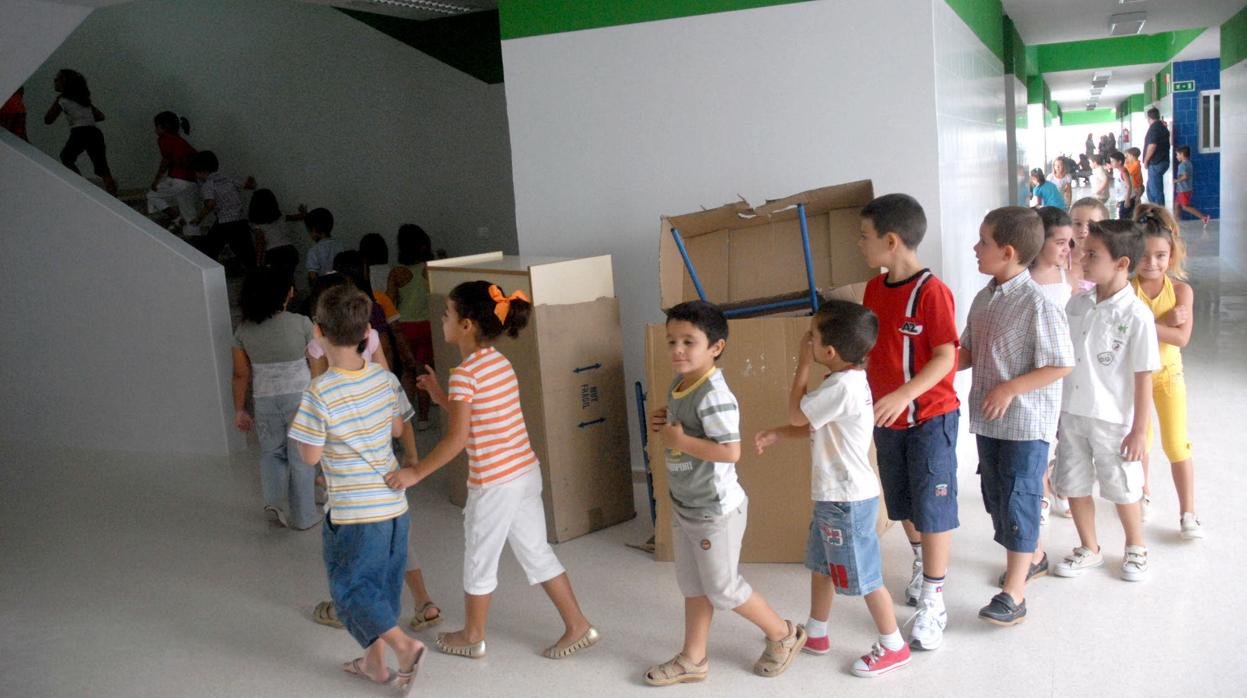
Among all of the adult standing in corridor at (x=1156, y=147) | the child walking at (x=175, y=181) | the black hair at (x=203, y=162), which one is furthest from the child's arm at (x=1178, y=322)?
the adult standing in corridor at (x=1156, y=147)

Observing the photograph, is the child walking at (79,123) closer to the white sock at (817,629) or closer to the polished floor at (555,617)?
the polished floor at (555,617)

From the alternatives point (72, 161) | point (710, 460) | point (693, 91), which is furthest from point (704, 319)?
point (72, 161)

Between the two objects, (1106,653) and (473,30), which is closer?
(1106,653)

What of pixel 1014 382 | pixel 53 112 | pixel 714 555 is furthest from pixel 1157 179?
pixel 714 555

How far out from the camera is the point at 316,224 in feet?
21.9

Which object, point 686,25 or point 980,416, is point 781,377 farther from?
point 686,25

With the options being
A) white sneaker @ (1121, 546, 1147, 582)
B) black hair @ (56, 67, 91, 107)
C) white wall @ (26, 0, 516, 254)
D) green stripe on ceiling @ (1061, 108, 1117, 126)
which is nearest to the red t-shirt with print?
white sneaker @ (1121, 546, 1147, 582)

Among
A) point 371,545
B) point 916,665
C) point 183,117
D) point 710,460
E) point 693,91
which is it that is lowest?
point 916,665

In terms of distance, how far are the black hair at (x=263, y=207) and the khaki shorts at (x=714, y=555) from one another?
6015 millimetres

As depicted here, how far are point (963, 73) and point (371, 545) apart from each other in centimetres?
387

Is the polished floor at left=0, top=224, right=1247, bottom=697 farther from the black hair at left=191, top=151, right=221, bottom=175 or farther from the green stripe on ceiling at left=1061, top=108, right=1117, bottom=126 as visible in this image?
the green stripe on ceiling at left=1061, top=108, right=1117, bottom=126

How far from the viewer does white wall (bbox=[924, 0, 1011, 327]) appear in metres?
4.31

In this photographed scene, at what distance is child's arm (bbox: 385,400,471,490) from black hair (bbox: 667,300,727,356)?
0.62 metres

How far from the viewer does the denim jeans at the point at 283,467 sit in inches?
173
